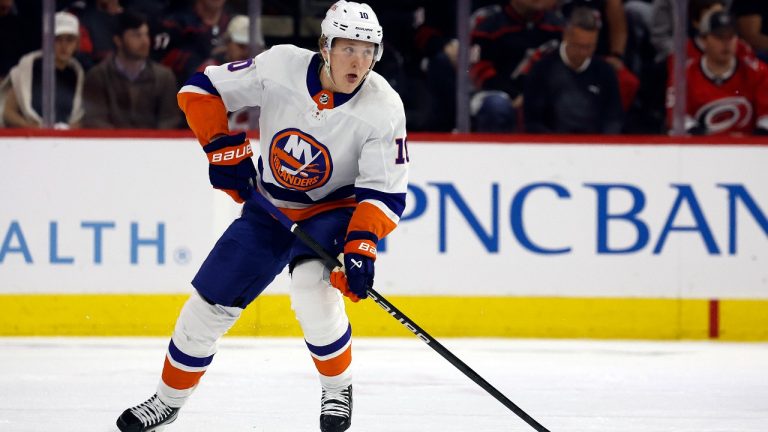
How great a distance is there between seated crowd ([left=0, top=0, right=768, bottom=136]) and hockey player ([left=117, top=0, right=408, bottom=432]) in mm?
1882

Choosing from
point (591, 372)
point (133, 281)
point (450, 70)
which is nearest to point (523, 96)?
point (450, 70)

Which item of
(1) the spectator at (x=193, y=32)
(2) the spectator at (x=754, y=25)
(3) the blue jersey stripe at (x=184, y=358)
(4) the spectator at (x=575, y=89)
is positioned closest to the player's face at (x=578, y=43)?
(4) the spectator at (x=575, y=89)

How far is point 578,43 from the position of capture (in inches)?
202

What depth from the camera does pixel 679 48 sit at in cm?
517

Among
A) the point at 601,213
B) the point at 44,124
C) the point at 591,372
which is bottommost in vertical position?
the point at 591,372

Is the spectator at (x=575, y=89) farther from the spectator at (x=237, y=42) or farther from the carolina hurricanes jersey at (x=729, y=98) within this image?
the spectator at (x=237, y=42)

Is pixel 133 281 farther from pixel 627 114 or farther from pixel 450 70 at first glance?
pixel 627 114

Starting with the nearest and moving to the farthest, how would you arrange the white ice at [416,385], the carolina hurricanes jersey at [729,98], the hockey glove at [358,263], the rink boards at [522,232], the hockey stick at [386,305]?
the hockey glove at [358,263] < the hockey stick at [386,305] < the white ice at [416,385] < the rink boards at [522,232] < the carolina hurricanes jersey at [729,98]

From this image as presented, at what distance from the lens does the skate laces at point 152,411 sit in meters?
3.21

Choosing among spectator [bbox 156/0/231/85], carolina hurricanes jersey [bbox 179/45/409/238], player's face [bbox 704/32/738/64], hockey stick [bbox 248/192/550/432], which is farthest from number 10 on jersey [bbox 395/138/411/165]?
player's face [bbox 704/32/738/64]

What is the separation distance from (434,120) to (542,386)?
1410 millimetres

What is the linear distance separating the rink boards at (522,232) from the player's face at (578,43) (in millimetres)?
338

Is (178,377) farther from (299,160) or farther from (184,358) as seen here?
(299,160)

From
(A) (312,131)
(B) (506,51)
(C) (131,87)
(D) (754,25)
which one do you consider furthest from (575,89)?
(A) (312,131)
